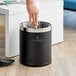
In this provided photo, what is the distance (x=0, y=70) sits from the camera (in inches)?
94.0

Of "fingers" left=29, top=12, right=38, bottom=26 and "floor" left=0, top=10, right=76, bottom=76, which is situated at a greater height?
"fingers" left=29, top=12, right=38, bottom=26

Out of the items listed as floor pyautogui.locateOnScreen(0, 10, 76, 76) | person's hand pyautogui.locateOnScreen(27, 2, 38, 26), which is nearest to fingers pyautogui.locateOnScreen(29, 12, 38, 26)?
person's hand pyautogui.locateOnScreen(27, 2, 38, 26)

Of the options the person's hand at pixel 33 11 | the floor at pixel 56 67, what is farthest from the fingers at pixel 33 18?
the floor at pixel 56 67

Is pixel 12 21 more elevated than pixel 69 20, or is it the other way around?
pixel 12 21

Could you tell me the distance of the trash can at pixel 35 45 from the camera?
95.6 inches

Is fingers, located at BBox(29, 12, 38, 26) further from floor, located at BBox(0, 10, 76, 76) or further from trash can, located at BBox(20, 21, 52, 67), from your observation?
floor, located at BBox(0, 10, 76, 76)

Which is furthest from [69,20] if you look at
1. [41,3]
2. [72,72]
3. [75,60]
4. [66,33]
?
[72,72]

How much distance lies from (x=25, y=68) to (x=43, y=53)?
0.78 feet

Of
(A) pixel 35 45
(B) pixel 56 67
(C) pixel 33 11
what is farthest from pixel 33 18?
(B) pixel 56 67

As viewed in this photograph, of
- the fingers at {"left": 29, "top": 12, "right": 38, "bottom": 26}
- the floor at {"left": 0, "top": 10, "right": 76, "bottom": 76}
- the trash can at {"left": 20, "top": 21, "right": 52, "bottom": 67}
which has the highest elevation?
the fingers at {"left": 29, "top": 12, "right": 38, "bottom": 26}

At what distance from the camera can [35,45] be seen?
7.97 feet

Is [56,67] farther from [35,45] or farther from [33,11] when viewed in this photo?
[33,11]

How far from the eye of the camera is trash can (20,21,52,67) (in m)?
2.43

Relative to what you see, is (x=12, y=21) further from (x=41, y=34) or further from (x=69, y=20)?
(x=69, y=20)
